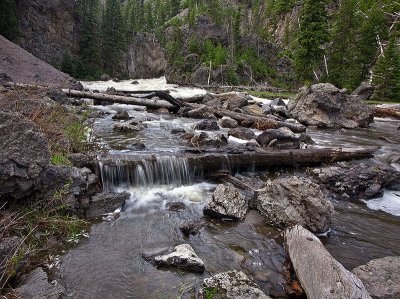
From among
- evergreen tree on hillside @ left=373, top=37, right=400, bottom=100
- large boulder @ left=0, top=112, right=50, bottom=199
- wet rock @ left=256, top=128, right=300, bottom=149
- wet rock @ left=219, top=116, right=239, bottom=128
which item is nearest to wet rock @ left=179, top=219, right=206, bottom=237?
large boulder @ left=0, top=112, right=50, bottom=199

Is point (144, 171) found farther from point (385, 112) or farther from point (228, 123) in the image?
point (385, 112)

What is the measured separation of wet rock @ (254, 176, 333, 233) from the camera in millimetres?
6801

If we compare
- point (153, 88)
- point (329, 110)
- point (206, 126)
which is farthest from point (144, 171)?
point (153, 88)

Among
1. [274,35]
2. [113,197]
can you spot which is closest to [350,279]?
[113,197]

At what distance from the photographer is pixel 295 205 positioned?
23.2ft

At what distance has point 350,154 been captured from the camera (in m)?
11.7

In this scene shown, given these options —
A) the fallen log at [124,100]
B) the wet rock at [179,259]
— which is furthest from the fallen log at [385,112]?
the wet rock at [179,259]

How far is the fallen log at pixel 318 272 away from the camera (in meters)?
4.06

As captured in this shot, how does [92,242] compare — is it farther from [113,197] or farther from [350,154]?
[350,154]

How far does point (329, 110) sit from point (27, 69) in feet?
88.5

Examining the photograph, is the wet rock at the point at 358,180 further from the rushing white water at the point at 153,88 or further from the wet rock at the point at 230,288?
the rushing white water at the point at 153,88

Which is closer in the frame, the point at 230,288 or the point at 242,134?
the point at 230,288

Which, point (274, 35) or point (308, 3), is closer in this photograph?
point (308, 3)

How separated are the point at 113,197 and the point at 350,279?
5.21 metres
